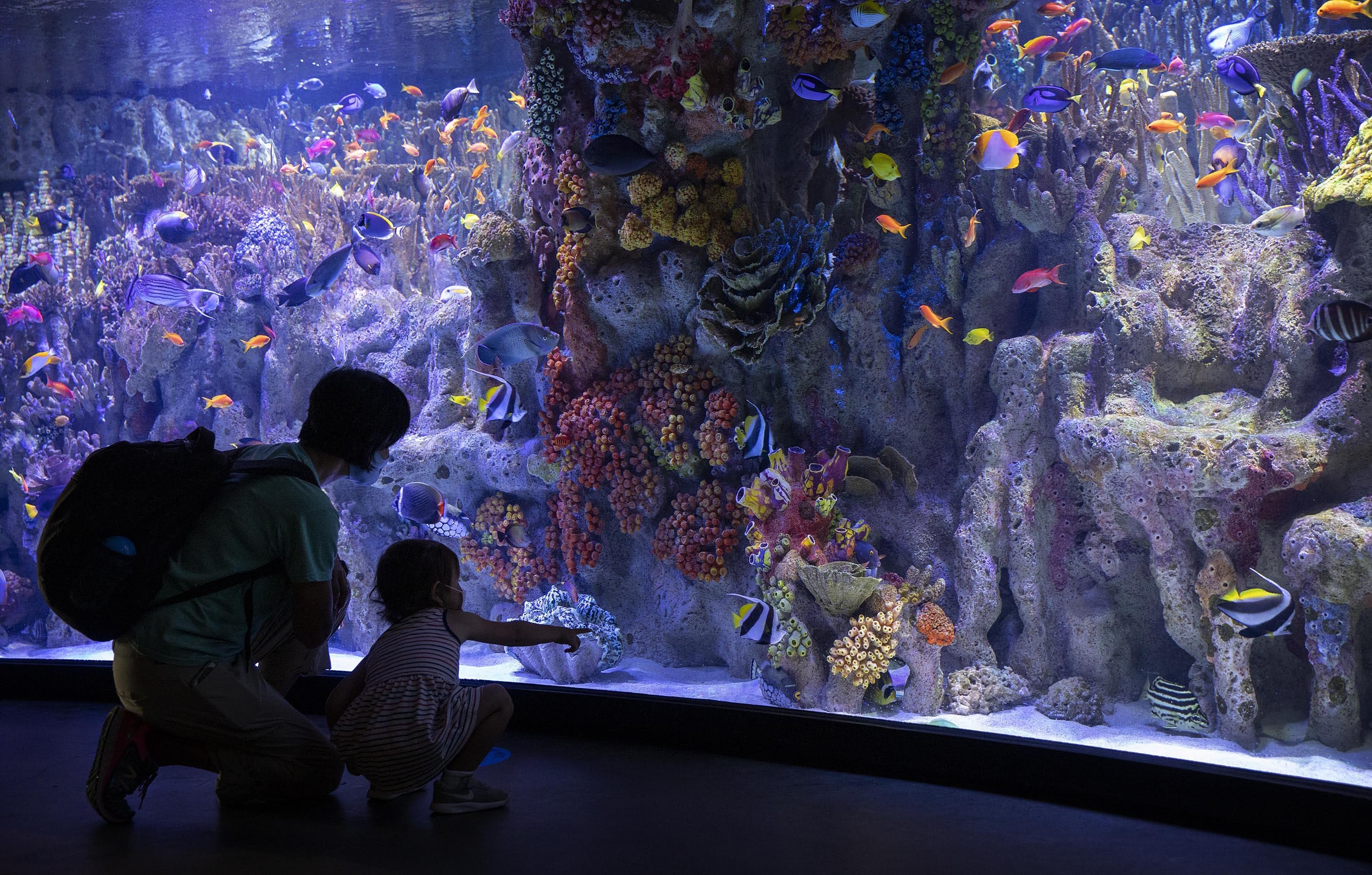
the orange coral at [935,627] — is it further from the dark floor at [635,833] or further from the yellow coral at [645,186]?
the yellow coral at [645,186]

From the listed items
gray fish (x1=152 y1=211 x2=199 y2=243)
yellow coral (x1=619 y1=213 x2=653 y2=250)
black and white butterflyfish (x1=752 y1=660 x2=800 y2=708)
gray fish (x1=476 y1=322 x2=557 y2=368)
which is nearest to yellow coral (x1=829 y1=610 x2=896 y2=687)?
black and white butterflyfish (x1=752 y1=660 x2=800 y2=708)

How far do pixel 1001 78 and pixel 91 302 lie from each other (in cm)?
1419

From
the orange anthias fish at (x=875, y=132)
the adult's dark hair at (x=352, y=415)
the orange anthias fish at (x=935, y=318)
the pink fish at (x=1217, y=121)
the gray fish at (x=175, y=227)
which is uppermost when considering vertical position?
the pink fish at (x=1217, y=121)

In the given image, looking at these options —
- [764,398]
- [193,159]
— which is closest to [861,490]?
[764,398]

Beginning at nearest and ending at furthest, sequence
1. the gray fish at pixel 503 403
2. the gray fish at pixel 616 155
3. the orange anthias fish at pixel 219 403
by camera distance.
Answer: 1. the gray fish at pixel 616 155
2. the gray fish at pixel 503 403
3. the orange anthias fish at pixel 219 403

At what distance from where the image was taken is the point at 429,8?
13.8m

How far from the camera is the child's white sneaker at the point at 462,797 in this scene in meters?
2.14

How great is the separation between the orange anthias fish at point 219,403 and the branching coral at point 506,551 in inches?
144

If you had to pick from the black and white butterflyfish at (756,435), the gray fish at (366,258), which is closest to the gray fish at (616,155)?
the black and white butterflyfish at (756,435)

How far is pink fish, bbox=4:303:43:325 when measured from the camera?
10.6 meters

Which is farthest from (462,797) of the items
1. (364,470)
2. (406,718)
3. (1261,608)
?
(1261,608)

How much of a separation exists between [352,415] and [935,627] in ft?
14.5

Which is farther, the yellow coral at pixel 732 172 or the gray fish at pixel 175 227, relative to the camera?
the gray fish at pixel 175 227

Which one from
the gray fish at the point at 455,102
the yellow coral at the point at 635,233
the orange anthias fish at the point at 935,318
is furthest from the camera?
the gray fish at the point at 455,102
